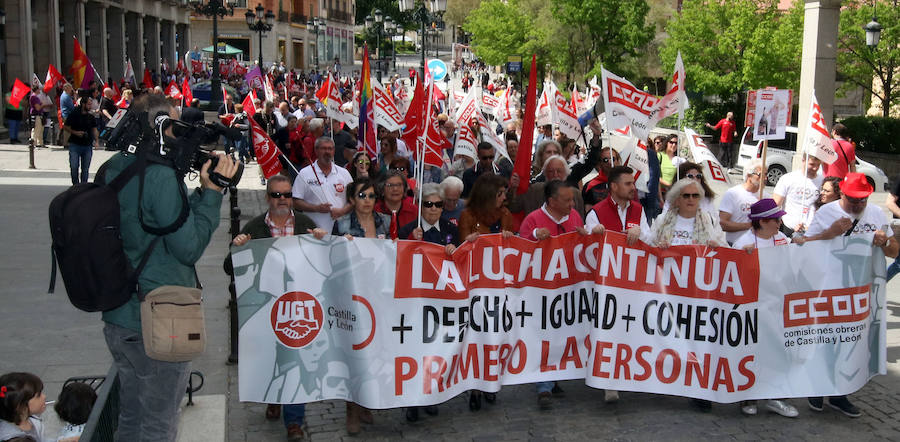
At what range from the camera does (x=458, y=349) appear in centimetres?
640

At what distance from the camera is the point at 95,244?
427cm

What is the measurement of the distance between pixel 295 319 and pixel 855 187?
466 cm

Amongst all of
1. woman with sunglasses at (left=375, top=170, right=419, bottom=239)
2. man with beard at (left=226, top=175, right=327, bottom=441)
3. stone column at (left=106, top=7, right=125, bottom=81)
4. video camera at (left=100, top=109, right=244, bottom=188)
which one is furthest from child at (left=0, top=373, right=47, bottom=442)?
stone column at (left=106, top=7, right=125, bottom=81)

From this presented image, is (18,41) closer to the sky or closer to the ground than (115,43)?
closer to the ground

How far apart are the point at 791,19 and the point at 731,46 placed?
1.90 m

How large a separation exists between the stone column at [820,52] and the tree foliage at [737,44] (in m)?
9.01

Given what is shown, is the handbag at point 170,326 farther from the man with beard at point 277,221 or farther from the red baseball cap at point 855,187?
the red baseball cap at point 855,187

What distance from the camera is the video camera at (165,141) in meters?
4.44

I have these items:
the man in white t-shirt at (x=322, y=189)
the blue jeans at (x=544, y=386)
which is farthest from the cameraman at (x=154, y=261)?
the man in white t-shirt at (x=322, y=189)

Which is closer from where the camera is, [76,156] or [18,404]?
[18,404]

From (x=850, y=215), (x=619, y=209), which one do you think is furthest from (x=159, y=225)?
(x=850, y=215)

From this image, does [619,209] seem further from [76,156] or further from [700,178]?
[76,156]

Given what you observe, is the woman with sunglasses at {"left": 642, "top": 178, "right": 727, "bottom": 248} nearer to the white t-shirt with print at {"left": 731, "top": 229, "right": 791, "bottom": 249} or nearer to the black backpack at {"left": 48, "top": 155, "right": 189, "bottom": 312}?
the white t-shirt with print at {"left": 731, "top": 229, "right": 791, "bottom": 249}

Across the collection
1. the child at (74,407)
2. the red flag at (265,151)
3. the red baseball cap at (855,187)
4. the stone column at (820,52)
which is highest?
the stone column at (820,52)
